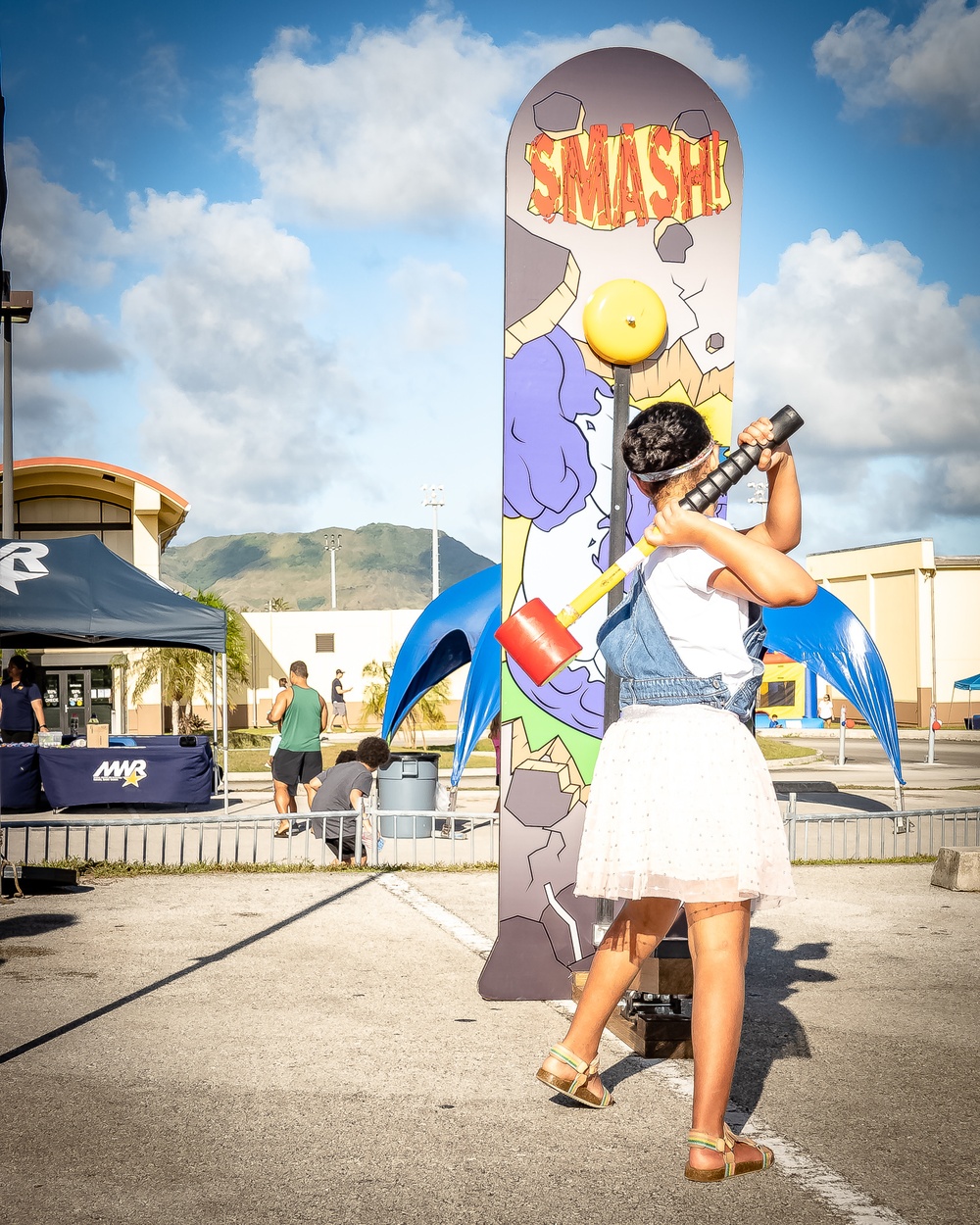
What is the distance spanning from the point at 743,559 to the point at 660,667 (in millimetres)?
424

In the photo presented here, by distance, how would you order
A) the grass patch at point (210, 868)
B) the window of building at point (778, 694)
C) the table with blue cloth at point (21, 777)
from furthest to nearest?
1. the window of building at point (778, 694)
2. the table with blue cloth at point (21, 777)
3. the grass patch at point (210, 868)

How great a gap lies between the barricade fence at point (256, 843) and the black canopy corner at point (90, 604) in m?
2.52

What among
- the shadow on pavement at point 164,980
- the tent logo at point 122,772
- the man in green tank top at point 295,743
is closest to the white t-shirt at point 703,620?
the shadow on pavement at point 164,980

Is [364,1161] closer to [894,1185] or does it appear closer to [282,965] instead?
[894,1185]

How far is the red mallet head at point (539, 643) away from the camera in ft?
11.8

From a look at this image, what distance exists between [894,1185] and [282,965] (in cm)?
336

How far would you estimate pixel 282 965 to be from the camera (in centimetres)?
562

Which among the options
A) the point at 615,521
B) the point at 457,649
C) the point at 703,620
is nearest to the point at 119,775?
the point at 457,649

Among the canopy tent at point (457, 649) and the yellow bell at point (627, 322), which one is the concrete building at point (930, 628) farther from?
the yellow bell at point (627, 322)

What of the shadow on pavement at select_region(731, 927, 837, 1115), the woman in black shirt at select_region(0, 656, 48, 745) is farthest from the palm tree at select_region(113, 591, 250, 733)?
the shadow on pavement at select_region(731, 927, 837, 1115)

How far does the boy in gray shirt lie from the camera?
9719mm

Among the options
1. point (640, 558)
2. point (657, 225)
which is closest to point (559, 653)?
point (640, 558)

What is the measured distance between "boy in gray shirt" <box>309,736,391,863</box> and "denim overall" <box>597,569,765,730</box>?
6.44 metres

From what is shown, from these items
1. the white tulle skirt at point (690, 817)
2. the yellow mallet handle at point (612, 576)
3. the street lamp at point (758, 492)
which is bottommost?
the white tulle skirt at point (690, 817)
